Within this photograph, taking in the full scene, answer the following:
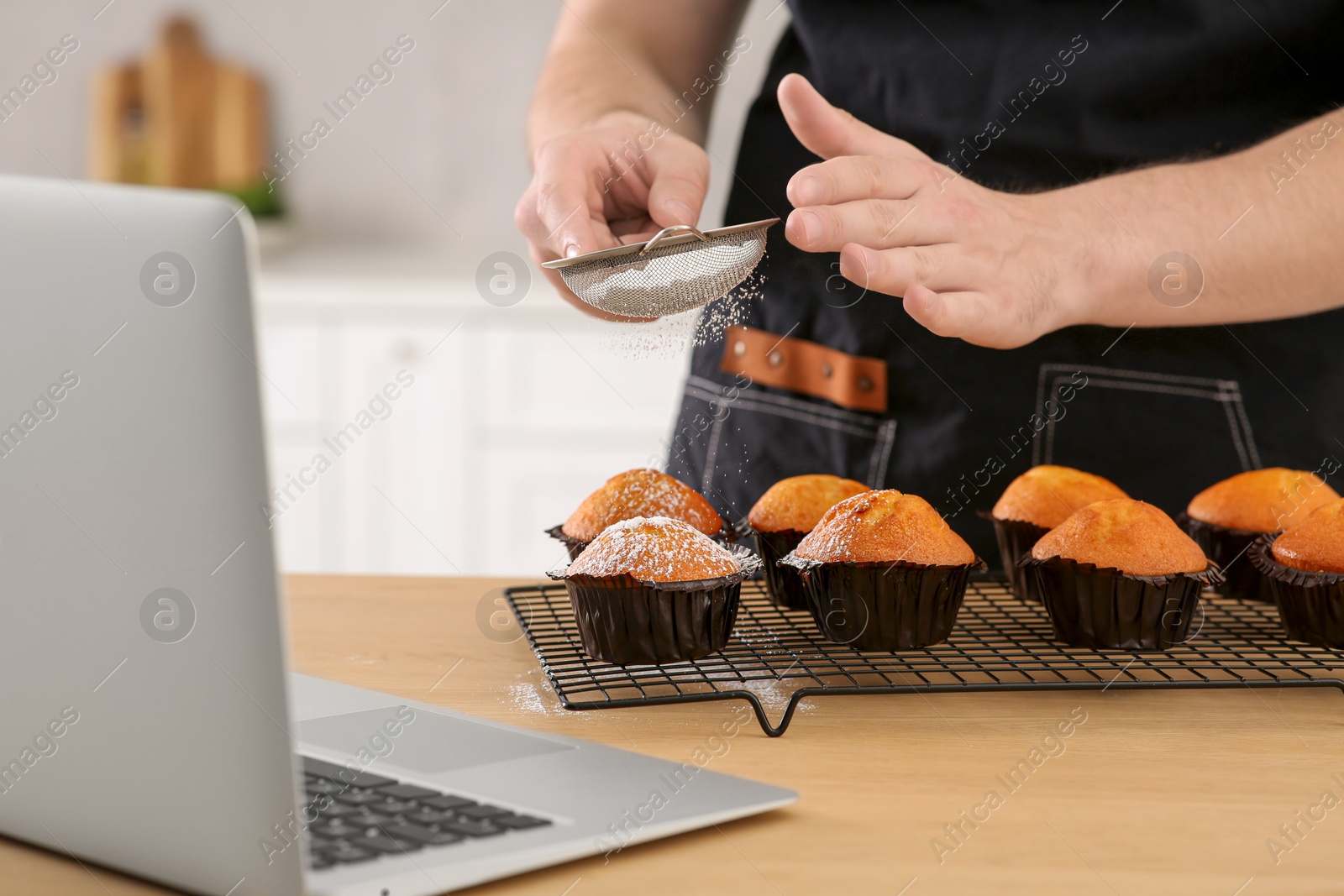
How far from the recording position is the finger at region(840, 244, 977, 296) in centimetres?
111

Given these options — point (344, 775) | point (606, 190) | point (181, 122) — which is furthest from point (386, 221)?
point (344, 775)

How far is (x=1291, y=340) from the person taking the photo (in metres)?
1.56

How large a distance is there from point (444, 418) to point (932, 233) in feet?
6.83

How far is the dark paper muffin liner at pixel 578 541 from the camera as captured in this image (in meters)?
1.29

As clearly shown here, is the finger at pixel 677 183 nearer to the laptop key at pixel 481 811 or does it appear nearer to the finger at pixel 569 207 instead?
the finger at pixel 569 207

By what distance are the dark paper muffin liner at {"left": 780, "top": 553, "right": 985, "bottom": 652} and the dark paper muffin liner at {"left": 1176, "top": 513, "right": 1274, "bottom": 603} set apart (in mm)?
356

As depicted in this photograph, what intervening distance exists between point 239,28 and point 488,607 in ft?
10.1

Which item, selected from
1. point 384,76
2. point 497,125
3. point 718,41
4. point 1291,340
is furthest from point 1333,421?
point 384,76

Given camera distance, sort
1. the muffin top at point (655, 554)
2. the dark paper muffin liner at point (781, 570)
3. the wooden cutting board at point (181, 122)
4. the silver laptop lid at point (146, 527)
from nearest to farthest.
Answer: the silver laptop lid at point (146, 527), the muffin top at point (655, 554), the dark paper muffin liner at point (781, 570), the wooden cutting board at point (181, 122)

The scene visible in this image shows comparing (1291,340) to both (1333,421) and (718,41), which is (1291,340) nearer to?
(1333,421)

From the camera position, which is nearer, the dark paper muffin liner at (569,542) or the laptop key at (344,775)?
the laptop key at (344,775)

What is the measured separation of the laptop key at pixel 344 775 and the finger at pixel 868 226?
58cm

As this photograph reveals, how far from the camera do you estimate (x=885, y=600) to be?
1123 millimetres

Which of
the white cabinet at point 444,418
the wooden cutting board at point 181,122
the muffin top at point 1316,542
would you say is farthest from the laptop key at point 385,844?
the wooden cutting board at point 181,122
